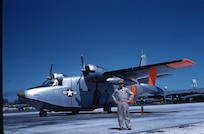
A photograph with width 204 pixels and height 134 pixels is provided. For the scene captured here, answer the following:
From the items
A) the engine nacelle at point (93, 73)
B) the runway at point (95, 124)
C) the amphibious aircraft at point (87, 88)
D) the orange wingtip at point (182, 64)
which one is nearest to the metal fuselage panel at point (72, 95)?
the amphibious aircraft at point (87, 88)

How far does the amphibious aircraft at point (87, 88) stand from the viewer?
65.0 feet

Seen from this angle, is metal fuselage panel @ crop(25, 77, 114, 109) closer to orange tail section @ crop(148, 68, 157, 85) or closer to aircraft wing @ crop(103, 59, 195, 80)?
aircraft wing @ crop(103, 59, 195, 80)

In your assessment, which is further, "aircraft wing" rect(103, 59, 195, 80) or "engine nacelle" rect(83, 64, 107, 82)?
"engine nacelle" rect(83, 64, 107, 82)

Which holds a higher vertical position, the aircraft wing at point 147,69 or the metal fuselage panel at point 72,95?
the aircraft wing at point 147,69

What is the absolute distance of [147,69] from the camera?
69.7 feet

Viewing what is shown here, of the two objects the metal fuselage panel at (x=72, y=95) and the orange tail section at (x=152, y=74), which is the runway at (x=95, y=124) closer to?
the metal fuselage panel at (x=72, y=95)

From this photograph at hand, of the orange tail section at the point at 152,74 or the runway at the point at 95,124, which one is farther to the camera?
the orange tail section at the point at 152,74

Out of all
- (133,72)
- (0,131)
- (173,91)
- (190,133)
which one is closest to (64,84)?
(133,72)

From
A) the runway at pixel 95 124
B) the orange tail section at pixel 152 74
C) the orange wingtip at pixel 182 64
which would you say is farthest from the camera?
the orange tail section at pixel 152 74

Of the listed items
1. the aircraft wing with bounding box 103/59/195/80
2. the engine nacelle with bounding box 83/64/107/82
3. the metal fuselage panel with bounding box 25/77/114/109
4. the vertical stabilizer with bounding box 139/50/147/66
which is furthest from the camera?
the vertical stabilizer with bounding box 139/50/147/66

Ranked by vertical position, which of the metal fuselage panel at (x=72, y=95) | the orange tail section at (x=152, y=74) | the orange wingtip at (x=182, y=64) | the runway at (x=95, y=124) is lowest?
the runway at (x=95, y=124)

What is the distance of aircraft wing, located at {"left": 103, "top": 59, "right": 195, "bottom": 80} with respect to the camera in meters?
19.8

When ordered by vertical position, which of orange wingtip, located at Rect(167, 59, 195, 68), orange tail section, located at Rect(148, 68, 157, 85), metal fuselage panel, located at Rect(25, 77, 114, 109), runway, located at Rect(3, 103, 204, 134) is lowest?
runway, located at Rect(3, 103, 204, 134)

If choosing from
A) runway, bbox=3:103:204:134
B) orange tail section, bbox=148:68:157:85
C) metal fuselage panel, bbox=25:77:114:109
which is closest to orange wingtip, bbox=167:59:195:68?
orange tail section, bbox=148:68:157:85
